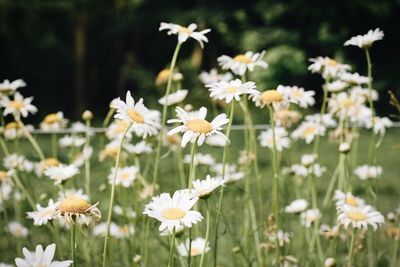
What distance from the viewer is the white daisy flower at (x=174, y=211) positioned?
898mm

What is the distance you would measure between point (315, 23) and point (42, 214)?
7.66 meters

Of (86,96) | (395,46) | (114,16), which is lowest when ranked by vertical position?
(86,96)

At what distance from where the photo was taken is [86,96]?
9.03 meters

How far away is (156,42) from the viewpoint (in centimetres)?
946

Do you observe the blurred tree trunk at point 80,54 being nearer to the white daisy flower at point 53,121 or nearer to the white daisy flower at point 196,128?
the white daisy flower at point 53,121

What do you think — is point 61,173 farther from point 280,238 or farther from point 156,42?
point 156,42

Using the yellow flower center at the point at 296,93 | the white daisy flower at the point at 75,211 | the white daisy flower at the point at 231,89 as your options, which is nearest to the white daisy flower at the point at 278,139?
the yellow flower center at the point at 296,93

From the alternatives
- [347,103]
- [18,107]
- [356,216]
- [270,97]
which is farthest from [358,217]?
[18,107]

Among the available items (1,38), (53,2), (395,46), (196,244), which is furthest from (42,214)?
(395,46)

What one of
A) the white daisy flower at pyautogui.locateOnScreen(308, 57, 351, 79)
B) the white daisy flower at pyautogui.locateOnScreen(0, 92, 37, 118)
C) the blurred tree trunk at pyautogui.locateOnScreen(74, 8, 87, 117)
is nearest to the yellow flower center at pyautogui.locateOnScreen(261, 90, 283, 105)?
the white daisy flower at pyautogui.locateOnScreen(308, 57, 351, 79)

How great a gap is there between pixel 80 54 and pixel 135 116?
7.54 metres

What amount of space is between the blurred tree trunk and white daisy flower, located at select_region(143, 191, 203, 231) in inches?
298

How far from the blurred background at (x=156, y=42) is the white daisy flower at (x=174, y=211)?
20.9ft

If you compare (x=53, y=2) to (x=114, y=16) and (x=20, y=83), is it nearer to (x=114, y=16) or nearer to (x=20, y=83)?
(x=114, y=16)
